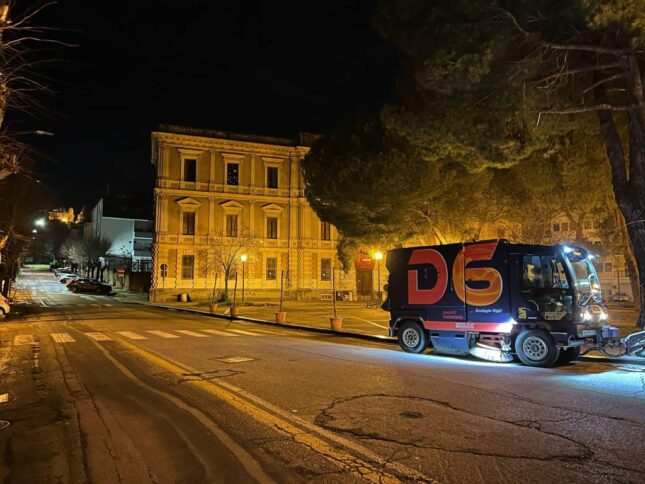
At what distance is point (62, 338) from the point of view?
53.9ft

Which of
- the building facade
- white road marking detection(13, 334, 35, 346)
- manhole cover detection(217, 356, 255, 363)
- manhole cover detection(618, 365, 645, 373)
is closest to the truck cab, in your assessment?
manhole cover detection(618, 365, 645, 373)

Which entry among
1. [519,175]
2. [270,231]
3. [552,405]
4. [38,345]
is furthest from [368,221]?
[270,231]

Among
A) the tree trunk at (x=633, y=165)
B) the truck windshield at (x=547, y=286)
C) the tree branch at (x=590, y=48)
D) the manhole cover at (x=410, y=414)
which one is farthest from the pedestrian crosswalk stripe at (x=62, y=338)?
the tree trunk at (x=633, y=165)

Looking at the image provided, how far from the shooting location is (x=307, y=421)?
6.42 meters

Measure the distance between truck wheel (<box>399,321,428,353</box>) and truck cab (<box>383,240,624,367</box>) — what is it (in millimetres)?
26

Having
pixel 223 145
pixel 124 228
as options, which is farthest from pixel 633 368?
pixel 124 228

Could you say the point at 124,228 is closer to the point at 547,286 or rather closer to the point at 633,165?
the point at 633,165

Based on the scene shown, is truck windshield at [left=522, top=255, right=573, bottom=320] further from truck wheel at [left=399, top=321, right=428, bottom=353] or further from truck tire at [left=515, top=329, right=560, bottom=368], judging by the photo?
truck wheel at [left=399, top=321, right=428, bottom=353]

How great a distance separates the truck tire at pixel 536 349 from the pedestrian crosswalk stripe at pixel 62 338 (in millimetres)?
12568

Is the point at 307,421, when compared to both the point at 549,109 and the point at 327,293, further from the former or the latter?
the point at 327,293

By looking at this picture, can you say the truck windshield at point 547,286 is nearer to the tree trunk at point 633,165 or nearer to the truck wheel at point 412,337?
the truck wheel at point 412,337

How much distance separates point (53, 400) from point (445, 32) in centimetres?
1141

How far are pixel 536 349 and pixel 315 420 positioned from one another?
694cm

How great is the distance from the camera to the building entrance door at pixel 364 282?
51.3 meters
